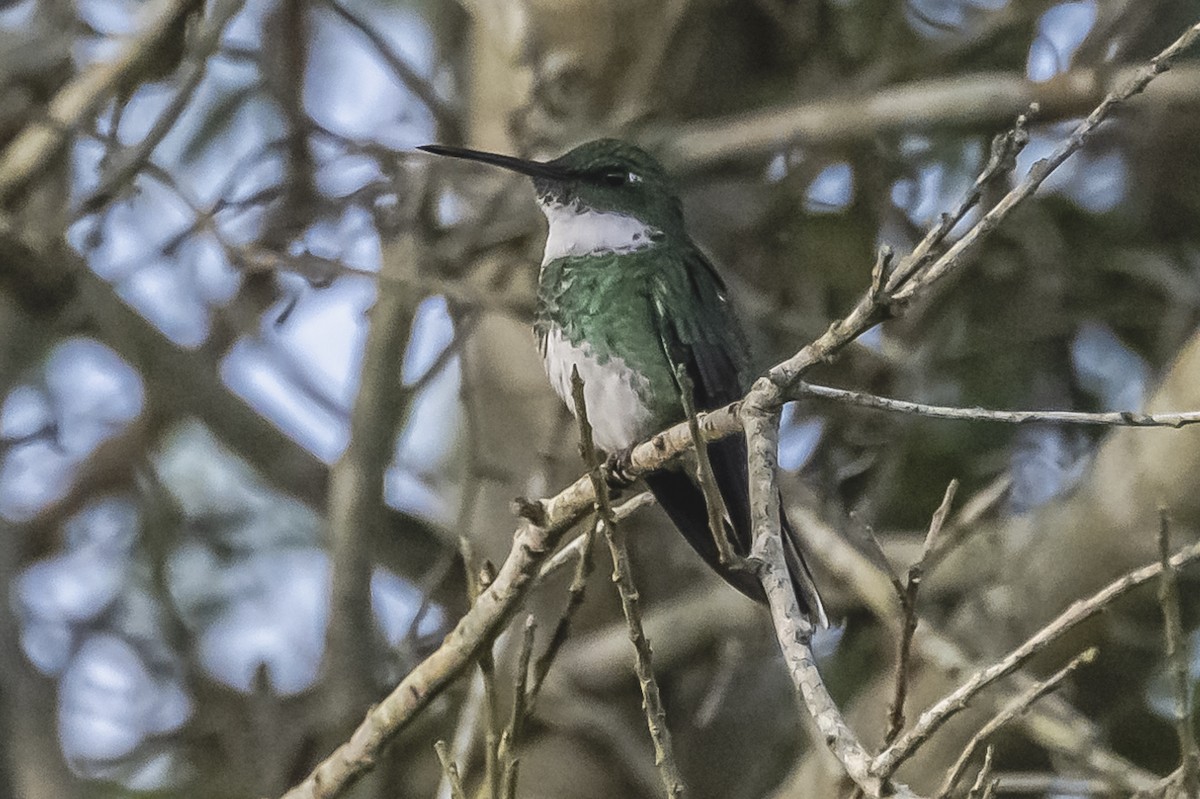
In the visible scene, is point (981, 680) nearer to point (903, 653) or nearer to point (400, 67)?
point (903, 653)

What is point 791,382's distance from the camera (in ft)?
7.22

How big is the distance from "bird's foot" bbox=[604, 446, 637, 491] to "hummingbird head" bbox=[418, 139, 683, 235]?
798 mm

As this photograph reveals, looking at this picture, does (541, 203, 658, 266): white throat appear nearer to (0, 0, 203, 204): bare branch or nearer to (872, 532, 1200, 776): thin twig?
(0, 0, 203, 204): bare branch

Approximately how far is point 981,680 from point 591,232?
7.23ft

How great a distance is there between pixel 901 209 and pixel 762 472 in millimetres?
3085

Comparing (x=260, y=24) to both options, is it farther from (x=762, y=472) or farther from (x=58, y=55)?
(x=762, y=472)

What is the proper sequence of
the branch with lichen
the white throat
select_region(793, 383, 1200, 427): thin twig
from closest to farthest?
the branch with lichen → select_region(793, 383, 1200, 427): thin twig → the white throat

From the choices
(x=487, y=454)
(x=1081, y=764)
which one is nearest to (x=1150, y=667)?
(x=1081, y=764)

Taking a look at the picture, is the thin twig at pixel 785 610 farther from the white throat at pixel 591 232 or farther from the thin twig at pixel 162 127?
the thin twig at pixel 162 127

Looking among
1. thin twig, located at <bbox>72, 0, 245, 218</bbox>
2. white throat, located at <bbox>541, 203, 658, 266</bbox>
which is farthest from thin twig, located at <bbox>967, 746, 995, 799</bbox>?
thin twig, located at <bbox>72, 0, 245, 218</bbox>

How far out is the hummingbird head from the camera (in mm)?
3916

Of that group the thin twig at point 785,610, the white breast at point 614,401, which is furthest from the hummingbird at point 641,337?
the thin twig at point 785,610

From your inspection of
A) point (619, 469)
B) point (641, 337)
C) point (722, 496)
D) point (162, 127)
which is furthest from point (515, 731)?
point (162, 127)

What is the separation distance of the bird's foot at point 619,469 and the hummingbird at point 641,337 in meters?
0.02
